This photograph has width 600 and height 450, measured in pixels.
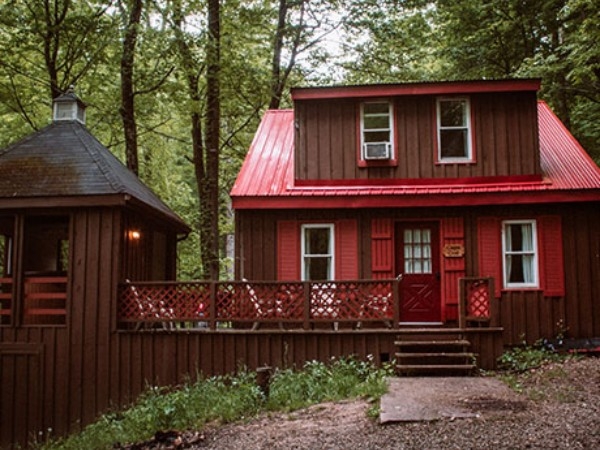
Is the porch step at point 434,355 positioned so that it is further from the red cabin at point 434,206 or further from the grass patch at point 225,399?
the red cabin at point 434,206

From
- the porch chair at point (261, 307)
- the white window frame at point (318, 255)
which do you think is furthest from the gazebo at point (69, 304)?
the white window frame at point (318, 255)

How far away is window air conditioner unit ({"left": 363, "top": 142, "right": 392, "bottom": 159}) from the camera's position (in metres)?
12.8

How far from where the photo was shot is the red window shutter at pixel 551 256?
11.8m

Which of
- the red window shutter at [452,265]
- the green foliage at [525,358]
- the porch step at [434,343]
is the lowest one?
the green foliage at [525,358]

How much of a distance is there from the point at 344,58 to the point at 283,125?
7012mm

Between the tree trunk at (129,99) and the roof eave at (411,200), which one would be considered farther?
the tree trunk at (129,99)

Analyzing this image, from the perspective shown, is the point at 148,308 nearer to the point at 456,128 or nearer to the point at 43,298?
the point at 43,298

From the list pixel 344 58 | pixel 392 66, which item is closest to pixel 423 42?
pixel 392 66

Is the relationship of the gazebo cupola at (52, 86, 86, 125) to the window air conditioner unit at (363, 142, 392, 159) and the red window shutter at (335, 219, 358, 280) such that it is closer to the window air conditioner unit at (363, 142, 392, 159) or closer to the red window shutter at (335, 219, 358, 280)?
the red window shutter at (335, 219, 358, 280)

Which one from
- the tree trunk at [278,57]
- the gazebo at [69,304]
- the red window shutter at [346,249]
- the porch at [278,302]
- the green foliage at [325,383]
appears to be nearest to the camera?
the green foliage at [325,383]

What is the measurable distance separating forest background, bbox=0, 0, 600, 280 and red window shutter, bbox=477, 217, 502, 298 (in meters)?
4.16

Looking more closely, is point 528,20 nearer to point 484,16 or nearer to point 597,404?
point 484,16

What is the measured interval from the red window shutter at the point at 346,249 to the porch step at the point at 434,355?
2331mm

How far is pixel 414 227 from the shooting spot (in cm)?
1255
